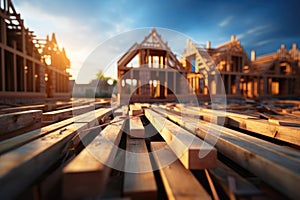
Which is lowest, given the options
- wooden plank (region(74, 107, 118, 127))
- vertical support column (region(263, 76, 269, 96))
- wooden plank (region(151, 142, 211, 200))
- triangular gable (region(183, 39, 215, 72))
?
wooden plank (region(151, 142, 211, 200))

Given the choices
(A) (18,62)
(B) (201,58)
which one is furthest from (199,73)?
(A) (18,62)

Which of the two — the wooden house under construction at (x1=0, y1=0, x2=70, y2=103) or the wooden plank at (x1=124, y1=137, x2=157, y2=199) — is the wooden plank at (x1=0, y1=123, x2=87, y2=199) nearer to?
the wooden plank at (x1=124, y1=137, x2=157, y2=199)

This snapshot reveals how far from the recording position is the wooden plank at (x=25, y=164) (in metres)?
0.79

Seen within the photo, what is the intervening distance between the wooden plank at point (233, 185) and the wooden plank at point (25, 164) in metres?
1.19

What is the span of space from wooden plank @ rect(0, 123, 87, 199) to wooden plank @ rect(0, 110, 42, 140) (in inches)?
32.4

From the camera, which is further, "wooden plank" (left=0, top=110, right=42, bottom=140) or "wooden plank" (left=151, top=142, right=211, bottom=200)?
"wooden plank" (left=0, top=110, right=42, bottom=140)

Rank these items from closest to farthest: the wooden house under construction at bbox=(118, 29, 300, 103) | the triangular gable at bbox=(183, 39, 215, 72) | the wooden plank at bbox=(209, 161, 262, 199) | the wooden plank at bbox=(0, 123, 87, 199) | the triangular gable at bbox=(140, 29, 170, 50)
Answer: the wooden plank at bbox=(0, 123, 87, 199)
the wooden plank at bbox=(209, 161, 262, 199)
the wooden house under construction at bbox=(118, 29, 300, 103)
the triangular gable at bbox=(140, 29, 170, 50)
the triangular gable at bbox=(183, 39, 215, 72)

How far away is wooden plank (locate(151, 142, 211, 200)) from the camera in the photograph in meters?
0.93

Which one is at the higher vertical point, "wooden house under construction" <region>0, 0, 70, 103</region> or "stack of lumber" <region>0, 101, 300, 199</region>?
"wooden house under construction" <region>0, 0, 70, 103</region>

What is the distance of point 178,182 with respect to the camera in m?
1.03

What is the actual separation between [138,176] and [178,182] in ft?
0.90

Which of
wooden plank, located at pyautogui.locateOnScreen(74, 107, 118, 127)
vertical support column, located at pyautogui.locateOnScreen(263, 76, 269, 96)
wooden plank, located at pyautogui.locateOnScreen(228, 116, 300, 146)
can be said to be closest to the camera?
wooden plank, located at pyautogui.locateOnScreen(228, 116, 300, 146)

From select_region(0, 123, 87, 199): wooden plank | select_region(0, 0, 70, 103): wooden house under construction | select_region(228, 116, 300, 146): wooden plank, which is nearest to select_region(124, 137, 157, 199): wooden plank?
select_region(0, 123, 87, 199): wooden plank

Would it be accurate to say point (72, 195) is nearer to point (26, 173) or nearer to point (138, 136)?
point (26, 173)
